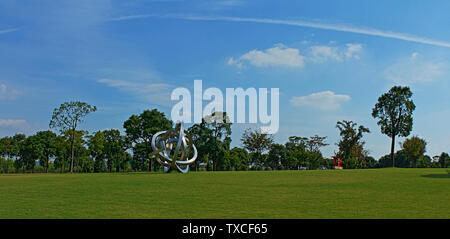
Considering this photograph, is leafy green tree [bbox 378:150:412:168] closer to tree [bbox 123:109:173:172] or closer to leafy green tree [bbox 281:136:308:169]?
leafy green tree [bbox 281:136:308:169]

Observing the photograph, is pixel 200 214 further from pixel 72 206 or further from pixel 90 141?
pixel 90 141

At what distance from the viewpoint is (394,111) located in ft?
174

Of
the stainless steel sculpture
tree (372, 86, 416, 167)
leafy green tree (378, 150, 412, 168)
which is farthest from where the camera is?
leafy green tree (378, 150, 412, 168)

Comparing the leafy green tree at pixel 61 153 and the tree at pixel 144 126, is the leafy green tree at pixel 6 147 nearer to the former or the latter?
the leafy green tree at pixel 61 153

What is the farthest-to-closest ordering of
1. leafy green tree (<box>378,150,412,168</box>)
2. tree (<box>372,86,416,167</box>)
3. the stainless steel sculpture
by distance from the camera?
leafy green tree (<box>378,150,412,168</box>) < tree (<box>372,86,416,167</box>) < the stainless steel sculpture

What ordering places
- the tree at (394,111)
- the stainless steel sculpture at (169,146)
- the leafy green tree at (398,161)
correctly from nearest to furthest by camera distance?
the stainless steel sculpture at (169,146) → the tree at (394,111) → the leafy green tree at (398,161)

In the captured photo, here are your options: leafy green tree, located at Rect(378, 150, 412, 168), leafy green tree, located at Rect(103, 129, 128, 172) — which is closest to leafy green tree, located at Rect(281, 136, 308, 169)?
leafy green tree, located at Rect(378, 150, 412, 168)

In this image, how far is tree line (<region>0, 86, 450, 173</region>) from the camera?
53.5 meters

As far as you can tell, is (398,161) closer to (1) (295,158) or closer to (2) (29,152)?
(1) (295,158)

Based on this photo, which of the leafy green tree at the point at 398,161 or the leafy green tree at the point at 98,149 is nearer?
the leafy green tree at the point at 98,149

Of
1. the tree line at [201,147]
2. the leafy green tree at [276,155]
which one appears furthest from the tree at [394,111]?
the leafy green tree at [276,155]

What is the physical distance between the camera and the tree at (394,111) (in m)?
51.9

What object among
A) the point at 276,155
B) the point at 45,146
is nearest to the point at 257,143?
the point at 276,155
